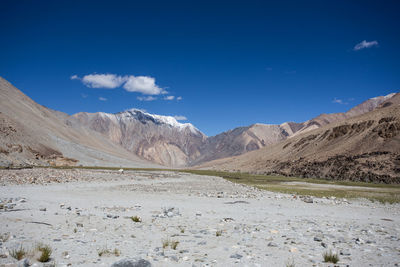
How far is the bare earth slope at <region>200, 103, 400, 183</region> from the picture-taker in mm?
69562

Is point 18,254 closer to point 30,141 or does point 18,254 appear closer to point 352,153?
point 352,153

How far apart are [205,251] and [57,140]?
4989 inches

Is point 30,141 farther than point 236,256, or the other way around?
point 30,141

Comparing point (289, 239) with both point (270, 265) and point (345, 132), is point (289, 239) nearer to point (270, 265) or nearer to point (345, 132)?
point (270, 265)

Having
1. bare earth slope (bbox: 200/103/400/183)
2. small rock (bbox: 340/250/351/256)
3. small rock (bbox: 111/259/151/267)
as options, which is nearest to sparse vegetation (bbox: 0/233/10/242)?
small rock (bbox: 111/259/151/267)

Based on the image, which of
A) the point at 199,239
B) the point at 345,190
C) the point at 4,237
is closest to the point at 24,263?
the point at 4,237

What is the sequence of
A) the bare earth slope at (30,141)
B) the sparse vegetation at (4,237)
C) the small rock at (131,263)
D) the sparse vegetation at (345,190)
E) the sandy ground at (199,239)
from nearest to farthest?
the small rock at (131,263), the sandy ground at (199,239), the sparse vegetation at (4,237), the sparse vegetation at (345,190), the bare earth slope at (30,141)

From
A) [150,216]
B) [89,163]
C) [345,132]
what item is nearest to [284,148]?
[345,132]

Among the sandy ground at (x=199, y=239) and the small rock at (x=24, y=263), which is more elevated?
the small rock at (x=24, y=263)

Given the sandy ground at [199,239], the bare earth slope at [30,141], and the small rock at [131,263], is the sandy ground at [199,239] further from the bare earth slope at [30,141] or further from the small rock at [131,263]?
the bare earth slope at [30,141]

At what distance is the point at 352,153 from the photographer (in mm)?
83375

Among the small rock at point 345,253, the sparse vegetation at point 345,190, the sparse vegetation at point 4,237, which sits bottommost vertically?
the sparse vegetation at point 345,190

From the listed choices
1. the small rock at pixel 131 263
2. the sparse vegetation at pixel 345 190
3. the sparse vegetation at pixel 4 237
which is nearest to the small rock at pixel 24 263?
the small rock at pixel 131 263

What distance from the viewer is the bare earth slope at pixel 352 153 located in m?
A: 69.6
